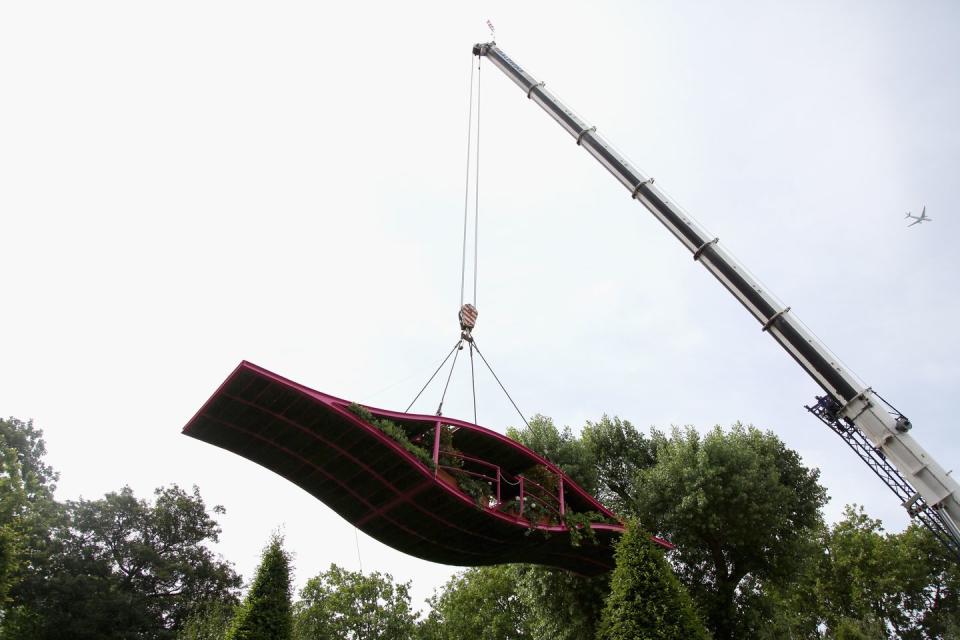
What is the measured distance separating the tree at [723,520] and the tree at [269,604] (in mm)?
15418

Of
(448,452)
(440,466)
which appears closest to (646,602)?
(440,466)

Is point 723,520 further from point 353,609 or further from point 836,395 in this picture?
point 353,609

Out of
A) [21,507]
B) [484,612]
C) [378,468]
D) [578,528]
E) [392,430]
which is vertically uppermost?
[21,507]

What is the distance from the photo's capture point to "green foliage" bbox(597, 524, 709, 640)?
42.6 feet

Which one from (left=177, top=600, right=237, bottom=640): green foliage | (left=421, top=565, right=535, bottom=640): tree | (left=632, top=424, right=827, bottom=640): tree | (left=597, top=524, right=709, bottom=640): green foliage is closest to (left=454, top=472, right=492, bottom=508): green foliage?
(left=597, top=524, right=709, bottom=640): green foliage

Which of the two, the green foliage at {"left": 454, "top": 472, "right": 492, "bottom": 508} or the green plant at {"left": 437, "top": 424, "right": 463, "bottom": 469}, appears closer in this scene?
the green foliage at {"left": 454, "top": 472, "right": 492, "bottom": 508}

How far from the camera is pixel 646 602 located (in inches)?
525

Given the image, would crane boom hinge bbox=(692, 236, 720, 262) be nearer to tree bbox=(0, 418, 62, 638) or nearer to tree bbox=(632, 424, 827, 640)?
tree bbox=(632, 424, 827, 640)

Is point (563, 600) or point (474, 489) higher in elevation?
point (563, 600)

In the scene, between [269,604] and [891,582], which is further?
[891,582]

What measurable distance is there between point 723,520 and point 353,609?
23.1 meters

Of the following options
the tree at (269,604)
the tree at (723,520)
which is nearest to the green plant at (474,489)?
the tree at (269,604)

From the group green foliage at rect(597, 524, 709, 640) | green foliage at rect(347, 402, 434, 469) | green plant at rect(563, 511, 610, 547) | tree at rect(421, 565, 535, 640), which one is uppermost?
tree at rect(421, 565, 535, 640)

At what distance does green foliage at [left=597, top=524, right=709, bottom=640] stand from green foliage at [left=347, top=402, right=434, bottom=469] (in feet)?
17.3
